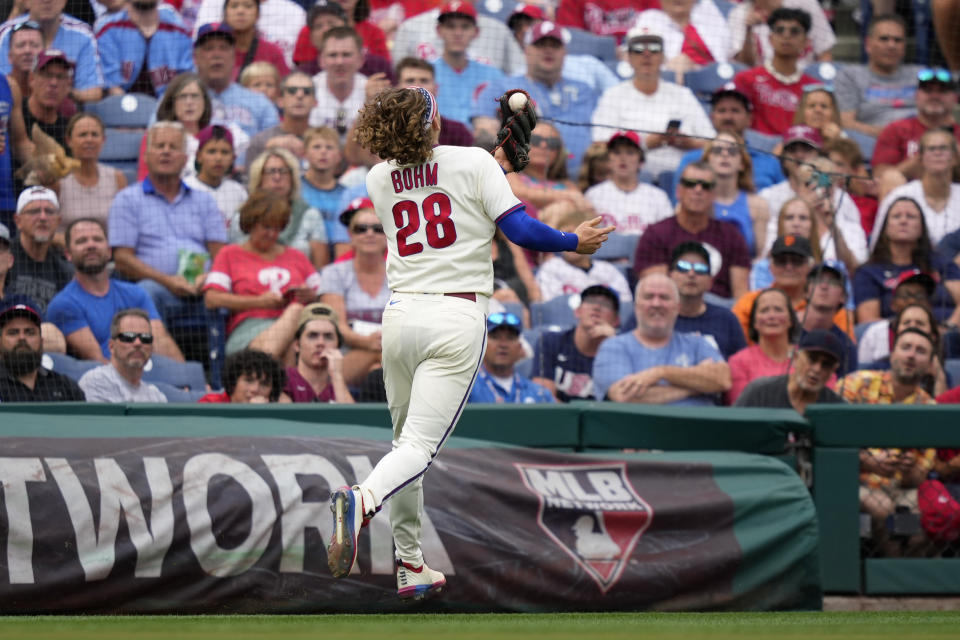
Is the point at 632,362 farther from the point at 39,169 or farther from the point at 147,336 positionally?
the point at 39,169

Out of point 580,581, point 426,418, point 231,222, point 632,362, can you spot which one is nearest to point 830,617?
point 580,581

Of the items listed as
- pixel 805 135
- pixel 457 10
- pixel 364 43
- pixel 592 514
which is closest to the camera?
pixel 592 514

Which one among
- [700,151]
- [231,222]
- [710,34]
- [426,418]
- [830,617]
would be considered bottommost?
[830,617]

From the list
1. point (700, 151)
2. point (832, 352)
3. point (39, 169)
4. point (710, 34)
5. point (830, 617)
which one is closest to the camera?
point (830, 617)

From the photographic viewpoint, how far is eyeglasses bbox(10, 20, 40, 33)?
916 cm

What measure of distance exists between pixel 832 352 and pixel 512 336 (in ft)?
6.22

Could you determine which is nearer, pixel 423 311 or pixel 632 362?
pixel 423 311

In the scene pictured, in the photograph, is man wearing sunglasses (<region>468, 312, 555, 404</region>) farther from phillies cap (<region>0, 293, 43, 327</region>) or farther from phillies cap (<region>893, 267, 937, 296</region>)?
phillies cap (<region>893, 267, 937, 296</region>)

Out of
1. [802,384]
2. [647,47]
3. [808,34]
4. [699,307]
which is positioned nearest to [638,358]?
[699,307]

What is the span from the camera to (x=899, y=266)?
9.03 metres

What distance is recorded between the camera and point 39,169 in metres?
8.61

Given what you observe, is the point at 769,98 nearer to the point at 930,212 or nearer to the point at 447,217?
the point at 930,212

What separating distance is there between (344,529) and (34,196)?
5.04 meters

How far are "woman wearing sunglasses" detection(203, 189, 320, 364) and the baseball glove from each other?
3.40 meters
